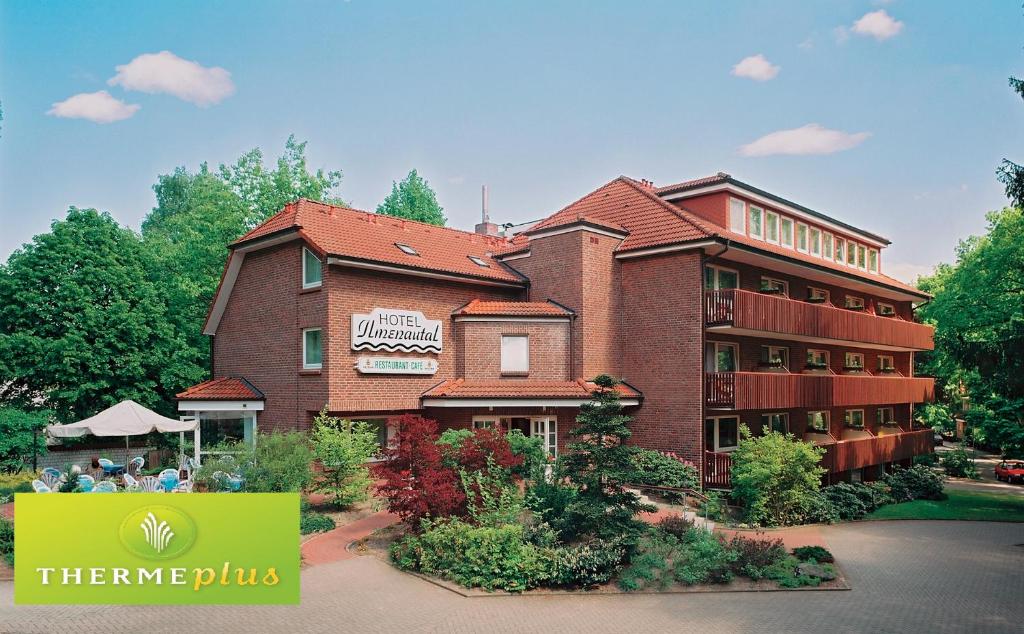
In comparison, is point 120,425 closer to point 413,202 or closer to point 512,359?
point 512,359

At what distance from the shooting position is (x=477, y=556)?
13.7 metres

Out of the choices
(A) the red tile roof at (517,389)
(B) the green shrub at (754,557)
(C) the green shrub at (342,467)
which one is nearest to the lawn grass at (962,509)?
(A) the red tile roof at (517,389)

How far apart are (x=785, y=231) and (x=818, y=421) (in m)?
7.61

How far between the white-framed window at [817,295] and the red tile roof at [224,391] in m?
20.0

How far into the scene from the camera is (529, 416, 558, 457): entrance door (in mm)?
23953

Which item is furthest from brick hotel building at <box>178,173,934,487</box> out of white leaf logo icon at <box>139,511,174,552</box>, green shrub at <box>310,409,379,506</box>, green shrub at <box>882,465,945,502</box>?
white leaf logo icon at <box>139,511,174,552</box>

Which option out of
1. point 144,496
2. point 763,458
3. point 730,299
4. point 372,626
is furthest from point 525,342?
point 144,496

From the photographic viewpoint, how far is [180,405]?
2295 cm

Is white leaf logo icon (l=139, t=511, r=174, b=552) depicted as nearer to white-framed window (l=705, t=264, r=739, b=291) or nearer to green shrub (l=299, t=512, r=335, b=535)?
green shrub (l=299, t=512, r=335, b=535)

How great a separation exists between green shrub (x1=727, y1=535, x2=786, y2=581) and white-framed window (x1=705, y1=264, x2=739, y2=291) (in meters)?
9.95

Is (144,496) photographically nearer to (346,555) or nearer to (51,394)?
(346,555)

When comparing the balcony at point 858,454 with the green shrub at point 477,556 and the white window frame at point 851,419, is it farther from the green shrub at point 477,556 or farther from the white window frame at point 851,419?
the green shrub at point 477,556

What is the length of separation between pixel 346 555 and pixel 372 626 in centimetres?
412

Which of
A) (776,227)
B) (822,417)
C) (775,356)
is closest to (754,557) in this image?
(775,356)
